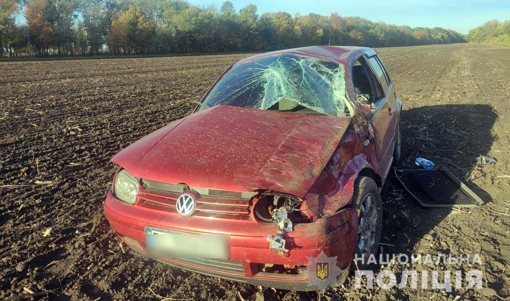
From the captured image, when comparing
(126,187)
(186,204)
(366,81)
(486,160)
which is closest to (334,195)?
(186,204)

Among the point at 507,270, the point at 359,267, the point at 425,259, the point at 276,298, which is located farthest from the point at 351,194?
the point at 507,270

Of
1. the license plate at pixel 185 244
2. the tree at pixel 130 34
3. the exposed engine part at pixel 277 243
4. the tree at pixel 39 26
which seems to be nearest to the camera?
Result: the exposed engine part at pixel 277 243

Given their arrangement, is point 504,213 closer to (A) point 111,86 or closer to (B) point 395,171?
(B) point 395,171

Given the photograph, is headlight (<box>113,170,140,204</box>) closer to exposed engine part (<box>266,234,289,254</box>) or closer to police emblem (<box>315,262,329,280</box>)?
exposed engine part (<box>266,234,289,254</box>)

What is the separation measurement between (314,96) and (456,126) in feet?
18.2

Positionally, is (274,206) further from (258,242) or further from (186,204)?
(186,204)

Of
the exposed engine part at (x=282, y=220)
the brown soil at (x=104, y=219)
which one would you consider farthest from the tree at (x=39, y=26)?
the exposed engine part at (x=282, y=220)

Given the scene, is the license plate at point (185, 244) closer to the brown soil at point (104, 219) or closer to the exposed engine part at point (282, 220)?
the exposed engine part at point (282, 220)

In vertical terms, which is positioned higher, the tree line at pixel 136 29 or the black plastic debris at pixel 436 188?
the tree line at pixel 136 29

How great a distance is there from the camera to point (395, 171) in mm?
4949

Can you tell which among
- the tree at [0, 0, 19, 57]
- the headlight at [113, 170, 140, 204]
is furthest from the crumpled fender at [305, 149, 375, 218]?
the tree at [0, 0, 19, 57]

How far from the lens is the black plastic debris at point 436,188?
4.17 metres

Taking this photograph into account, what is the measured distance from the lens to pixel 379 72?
486cm

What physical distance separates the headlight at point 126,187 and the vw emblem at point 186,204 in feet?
1.46
